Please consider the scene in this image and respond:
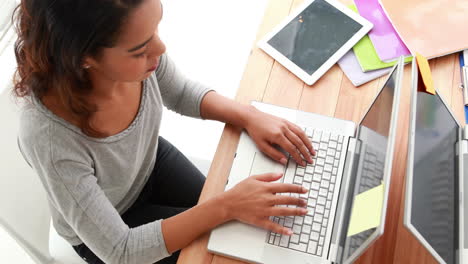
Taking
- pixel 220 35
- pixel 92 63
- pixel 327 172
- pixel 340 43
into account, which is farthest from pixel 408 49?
pixel 220 35

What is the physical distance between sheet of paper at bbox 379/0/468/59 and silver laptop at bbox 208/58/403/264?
28 cm

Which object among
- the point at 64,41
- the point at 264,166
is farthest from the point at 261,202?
the point at 64,41

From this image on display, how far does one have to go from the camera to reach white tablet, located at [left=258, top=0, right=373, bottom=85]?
3.88 feet

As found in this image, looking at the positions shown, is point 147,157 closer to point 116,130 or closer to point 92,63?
point 116,130

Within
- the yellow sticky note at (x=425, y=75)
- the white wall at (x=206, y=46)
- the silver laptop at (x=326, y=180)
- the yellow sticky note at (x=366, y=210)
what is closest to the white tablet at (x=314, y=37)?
the silver laptop at (x=326, y=180)

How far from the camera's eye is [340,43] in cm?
120

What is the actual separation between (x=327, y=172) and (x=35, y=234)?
72 cm

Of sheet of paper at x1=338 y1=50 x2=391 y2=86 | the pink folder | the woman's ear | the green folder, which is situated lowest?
the woman's ear

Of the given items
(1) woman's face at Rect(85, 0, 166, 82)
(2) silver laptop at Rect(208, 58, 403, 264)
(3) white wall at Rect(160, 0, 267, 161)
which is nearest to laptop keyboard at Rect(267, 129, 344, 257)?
(2) silver laptop at Rect(208, 58, 403, 264)

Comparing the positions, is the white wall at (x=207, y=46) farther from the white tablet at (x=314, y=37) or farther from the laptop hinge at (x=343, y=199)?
the laptop hinge at (x=343, y=199)

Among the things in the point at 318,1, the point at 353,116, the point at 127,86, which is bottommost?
the point at 127,86

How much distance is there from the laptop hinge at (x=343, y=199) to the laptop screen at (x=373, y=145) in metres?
0.02

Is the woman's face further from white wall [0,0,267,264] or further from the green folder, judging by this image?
white wall [0,0,267,264]

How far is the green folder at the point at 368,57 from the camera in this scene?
117 cm
